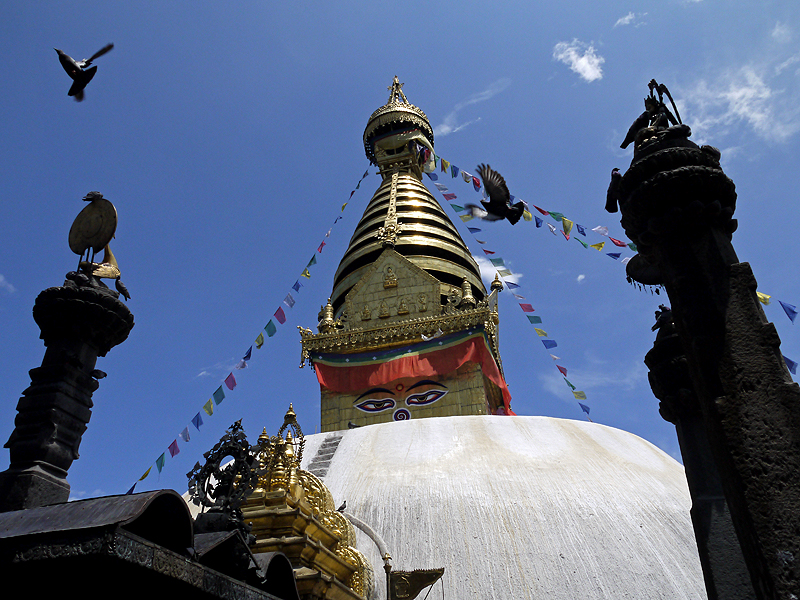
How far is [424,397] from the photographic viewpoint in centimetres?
1695

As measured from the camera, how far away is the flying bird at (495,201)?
11.1 meters

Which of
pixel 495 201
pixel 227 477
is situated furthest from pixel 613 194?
pixel 495 201

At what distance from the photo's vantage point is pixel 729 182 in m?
3.60

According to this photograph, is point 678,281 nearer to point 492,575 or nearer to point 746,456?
point 746,456

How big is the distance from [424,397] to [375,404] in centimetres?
142

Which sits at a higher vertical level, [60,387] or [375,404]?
[375,404]

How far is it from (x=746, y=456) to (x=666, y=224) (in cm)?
140

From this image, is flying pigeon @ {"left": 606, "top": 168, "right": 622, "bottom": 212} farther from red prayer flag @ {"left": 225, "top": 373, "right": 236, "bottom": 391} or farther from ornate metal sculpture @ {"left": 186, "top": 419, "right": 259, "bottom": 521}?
red prayer flag @ {"left": 225, "top": 373, "right": 236, "bottom": 391}

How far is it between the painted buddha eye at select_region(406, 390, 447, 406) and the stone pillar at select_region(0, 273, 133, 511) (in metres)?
11.9

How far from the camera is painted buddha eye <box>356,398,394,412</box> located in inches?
669

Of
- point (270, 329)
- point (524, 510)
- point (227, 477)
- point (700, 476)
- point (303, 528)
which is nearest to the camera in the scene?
point (700, 476)

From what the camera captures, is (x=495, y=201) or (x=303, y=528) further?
(x=495, y=201)

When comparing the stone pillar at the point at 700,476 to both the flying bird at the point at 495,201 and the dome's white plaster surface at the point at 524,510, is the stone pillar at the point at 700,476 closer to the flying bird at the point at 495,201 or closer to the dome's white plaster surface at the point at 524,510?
the dome's white plaster surface at the point at 524,510

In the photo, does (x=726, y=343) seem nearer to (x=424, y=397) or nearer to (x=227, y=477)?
(x=227, y=477)
